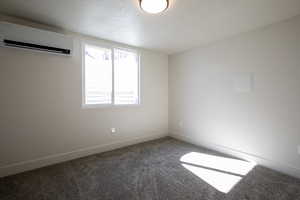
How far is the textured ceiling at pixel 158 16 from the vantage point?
1.92 metres

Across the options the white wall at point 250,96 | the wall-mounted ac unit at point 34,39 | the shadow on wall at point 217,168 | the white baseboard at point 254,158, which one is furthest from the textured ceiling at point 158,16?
the shadow on wall at point 217,168

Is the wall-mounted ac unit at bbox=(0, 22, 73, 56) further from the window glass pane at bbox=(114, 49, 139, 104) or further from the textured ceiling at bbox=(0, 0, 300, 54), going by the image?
the window glass pane at bbox=(114, 49, 139, 104)

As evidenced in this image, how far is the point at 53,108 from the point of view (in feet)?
8.45

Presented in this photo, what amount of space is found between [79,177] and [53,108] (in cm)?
122

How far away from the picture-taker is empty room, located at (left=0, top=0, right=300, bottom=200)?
198cm

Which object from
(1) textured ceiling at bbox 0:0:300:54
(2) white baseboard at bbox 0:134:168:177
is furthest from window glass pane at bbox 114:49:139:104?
(2) white baseboard at bbox 0:134:168:177

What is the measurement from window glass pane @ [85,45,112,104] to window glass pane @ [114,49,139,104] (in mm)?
176

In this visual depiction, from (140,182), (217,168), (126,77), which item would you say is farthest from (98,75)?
(217,168)

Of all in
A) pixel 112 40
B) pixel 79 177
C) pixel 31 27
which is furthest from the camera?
pixel 112 40

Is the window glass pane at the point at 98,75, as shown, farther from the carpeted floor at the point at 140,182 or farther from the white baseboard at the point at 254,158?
the white baseboard at the point at 254,158

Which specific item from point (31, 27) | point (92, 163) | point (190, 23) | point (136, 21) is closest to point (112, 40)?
point (136, 21)

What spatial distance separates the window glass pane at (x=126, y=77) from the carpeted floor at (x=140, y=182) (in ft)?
4.53

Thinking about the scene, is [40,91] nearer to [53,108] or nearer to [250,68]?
[53,108]

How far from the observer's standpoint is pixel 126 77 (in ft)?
11.7
